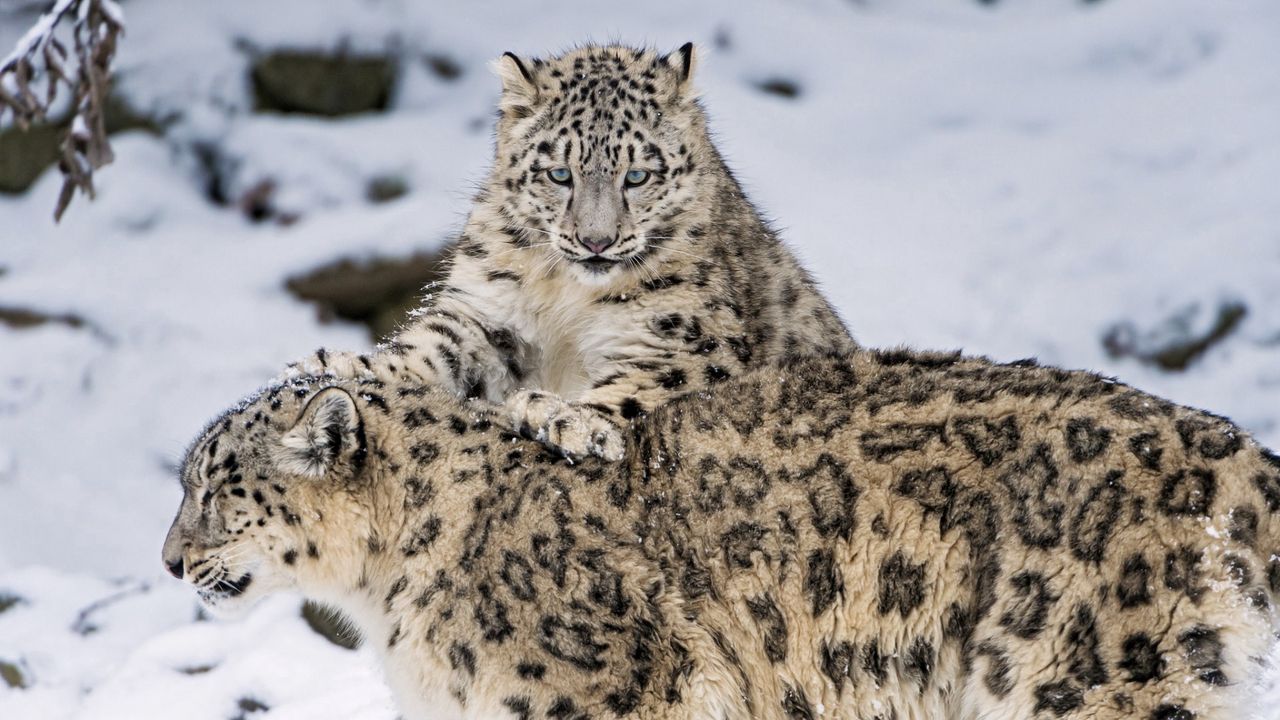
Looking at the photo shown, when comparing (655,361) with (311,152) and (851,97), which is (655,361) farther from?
(851,97)

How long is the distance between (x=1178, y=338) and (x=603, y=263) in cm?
592

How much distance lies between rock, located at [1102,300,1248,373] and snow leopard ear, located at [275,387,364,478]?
24.5ft

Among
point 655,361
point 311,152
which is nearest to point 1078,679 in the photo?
point 655,361

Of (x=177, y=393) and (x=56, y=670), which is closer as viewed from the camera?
(x=56, y=670)

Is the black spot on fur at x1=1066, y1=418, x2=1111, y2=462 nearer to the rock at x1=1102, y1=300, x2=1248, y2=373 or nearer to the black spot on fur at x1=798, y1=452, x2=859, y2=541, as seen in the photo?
the black spot on fur at x1=798, y1=452, x2=859, y2=541

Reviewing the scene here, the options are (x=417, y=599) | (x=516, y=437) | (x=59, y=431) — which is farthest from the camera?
(x=59, y=431)

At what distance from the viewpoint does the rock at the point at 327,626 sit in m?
8.15

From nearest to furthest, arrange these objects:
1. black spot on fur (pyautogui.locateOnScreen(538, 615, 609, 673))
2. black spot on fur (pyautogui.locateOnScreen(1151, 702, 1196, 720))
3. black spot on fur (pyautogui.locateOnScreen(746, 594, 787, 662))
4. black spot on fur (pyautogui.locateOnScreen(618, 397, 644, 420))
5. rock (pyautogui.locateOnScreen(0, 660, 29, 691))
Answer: black spot on fur (pyautogui.locateOnScreen(1151, 702, 1196, 720)), black spot on fur (pyautogui.locateOnScreen(538, 615, 609, 673)), black spot on fur (pyautogui.locateOnScreen(746, 594, 787, 662)), black spot on fur (pyautogui.locateOnScreen(618, 397, 644, 420)), rock (pyautogui.locateOnScreen(0, 660, 29, 691))

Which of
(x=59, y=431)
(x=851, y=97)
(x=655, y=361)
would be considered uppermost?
(x=851, y=97)

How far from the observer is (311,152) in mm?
13250

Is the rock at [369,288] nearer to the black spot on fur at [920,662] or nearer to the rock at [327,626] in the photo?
the rock at [327,626]

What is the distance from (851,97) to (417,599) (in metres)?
10.2

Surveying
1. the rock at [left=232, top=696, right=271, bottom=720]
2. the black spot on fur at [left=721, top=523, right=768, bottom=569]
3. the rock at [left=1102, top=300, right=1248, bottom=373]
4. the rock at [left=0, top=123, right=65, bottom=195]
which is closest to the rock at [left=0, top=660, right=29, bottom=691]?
the rock at [left=232, top=696, right=271, bottom=720]

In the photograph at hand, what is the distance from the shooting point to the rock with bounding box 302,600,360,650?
8.15 meters
